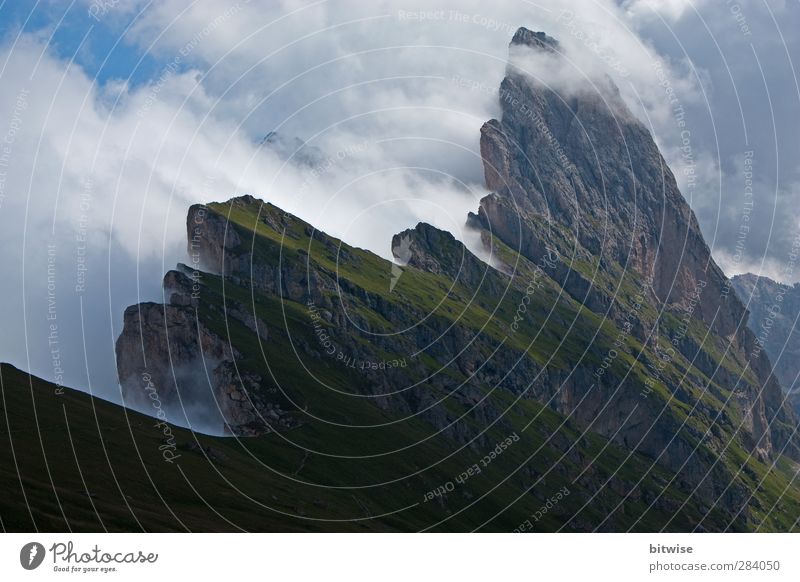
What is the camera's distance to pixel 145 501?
163m
